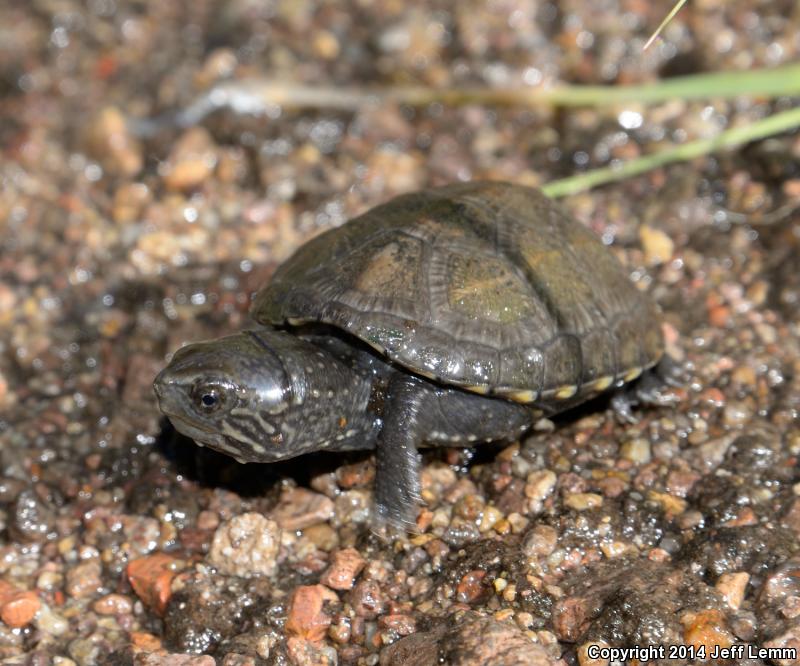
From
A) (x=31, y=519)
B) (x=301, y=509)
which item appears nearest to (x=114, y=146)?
(x=31, y=519)

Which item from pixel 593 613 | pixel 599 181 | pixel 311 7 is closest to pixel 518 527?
pixel 593 613

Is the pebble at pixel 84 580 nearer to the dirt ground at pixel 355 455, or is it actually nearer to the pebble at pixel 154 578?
the dirt ground at pixel 355 455

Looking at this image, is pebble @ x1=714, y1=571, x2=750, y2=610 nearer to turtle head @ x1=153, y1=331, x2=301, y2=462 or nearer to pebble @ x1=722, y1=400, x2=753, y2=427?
pebble @ x1=722, y1=400, x2=753, y2=427

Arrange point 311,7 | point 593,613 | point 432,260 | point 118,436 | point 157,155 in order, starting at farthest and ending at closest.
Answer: point 311,7
point 157,155
point 118,436
point 432,260
point 593,613

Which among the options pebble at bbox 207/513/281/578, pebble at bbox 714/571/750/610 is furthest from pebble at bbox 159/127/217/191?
pebble at bbox 714/571/750/610

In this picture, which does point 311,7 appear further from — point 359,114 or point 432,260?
point 432,260

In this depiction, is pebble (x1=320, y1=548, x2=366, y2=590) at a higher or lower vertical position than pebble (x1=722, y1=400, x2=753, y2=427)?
lower
